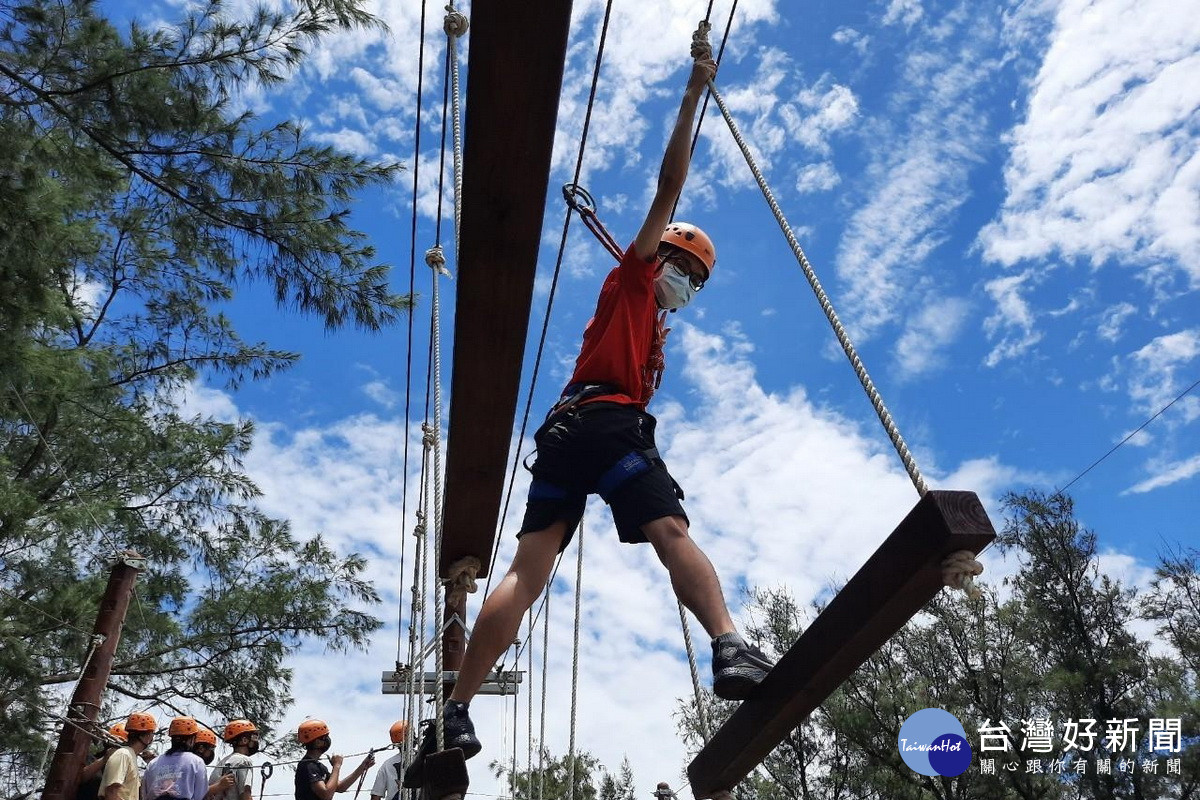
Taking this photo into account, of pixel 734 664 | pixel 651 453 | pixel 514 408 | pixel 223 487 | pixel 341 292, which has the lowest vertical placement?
pixel 734 664

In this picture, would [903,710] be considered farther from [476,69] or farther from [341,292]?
[476,69]

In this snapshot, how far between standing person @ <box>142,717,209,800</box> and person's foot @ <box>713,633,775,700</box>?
117 inches

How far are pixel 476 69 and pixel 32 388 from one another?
Answer: 5.44m

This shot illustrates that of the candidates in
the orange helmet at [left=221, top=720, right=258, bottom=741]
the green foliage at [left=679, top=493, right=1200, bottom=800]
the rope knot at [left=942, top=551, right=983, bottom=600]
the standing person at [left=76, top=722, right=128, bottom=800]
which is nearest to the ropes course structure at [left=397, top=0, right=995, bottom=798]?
the rope knot at [left=942, top=551, right=983, bottom=600]

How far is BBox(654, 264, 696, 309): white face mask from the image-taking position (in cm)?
259

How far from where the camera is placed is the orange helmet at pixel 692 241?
2.63 meters

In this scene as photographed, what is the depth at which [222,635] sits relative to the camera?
975 centimetres

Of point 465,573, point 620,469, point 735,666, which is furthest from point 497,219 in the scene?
point 465,573

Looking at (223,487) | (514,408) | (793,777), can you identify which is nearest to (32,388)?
(223,487)

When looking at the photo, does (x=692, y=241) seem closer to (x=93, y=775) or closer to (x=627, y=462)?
(x=627, y=462)

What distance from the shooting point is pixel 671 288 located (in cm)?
259

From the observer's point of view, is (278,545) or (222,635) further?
(278,545)

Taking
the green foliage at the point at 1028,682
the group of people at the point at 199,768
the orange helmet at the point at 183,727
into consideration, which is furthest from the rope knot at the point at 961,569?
the green foliage at the point at 1028,682

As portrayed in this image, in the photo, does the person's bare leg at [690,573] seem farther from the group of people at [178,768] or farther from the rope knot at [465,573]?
the group of people at [178,768]
